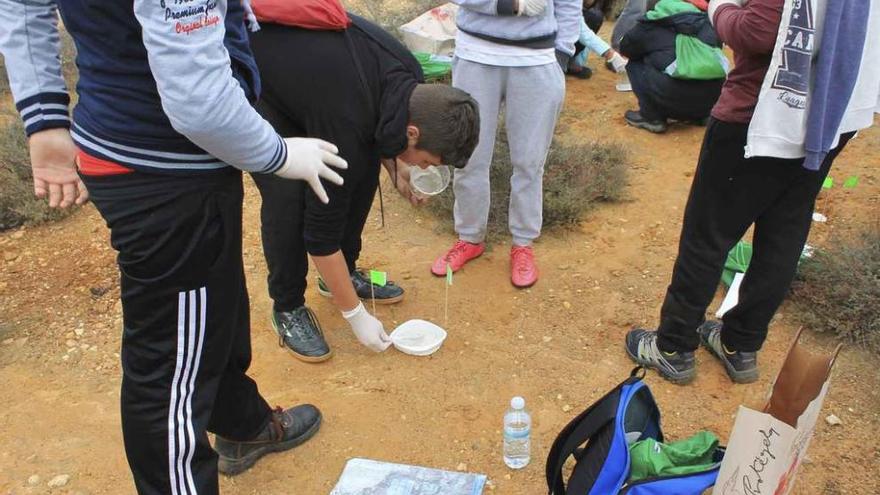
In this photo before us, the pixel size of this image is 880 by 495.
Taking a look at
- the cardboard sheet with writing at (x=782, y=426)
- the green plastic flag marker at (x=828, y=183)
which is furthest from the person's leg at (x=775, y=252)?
the green plastic flag marker at (x=828, y=183)

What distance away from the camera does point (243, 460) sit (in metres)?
2.38

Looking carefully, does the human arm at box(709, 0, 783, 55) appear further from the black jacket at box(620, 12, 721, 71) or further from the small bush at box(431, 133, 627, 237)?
the black jacket at box(620, 12, 721, 71)

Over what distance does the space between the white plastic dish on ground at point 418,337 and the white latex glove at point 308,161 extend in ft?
4.57

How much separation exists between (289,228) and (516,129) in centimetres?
114

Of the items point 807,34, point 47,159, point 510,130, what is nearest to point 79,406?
point 47,159

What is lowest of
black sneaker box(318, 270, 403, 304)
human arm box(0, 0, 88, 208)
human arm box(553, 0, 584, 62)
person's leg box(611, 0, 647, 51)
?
black sneaker box(318, 270, 403, 304)

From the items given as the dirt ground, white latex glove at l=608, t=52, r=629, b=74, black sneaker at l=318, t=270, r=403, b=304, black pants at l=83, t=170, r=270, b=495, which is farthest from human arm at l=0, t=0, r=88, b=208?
white latex glove at l=608, t=52, r=629, b=74

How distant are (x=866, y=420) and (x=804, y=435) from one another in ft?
4.24

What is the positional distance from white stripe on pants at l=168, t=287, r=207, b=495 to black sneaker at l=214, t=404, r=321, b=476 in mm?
523

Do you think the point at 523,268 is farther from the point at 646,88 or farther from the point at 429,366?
the point at 646,88

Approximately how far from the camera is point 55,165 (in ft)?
5.30

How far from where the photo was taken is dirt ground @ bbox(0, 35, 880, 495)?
8.02ft

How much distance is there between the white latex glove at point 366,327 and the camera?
2.61m

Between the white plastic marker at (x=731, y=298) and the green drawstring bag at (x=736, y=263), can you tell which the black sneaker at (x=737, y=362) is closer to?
the white plastic marker at (x=731, y=298)
